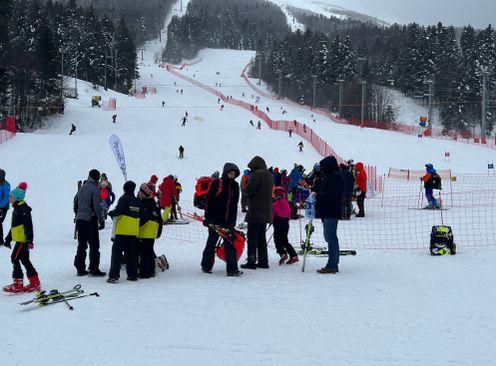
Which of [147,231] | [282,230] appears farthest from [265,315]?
[282,230]

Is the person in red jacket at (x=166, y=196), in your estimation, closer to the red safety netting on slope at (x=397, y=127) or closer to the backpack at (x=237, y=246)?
the backpack at (x=237, y=246)

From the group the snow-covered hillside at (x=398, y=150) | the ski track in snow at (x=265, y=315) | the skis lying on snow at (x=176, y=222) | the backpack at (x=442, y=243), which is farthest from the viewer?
the snow-covered hillside at (x=398, y=150)

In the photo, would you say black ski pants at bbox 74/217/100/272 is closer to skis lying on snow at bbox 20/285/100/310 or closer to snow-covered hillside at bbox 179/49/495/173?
skis lying on snow at bbox 20/285/100/310

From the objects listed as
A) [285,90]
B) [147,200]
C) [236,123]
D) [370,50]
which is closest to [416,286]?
[147,200]

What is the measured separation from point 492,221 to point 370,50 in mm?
123651

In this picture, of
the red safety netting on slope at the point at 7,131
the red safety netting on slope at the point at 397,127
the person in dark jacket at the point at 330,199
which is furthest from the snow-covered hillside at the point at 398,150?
the person in dark jacket at the point at 330,199

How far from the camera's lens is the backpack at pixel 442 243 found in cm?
1003

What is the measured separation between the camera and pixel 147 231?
852cm

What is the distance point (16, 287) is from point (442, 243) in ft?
22.9

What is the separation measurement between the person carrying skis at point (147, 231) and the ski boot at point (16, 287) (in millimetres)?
1681

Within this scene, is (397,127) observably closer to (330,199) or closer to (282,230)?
(282,230)

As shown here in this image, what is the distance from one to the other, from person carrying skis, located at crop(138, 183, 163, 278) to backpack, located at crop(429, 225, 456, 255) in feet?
15.9

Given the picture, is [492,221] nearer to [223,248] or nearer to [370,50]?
[223,248]

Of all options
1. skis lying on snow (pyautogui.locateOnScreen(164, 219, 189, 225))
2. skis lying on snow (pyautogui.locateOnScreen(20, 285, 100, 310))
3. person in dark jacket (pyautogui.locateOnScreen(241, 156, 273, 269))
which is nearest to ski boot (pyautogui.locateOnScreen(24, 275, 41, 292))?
skis lying on snow (pyautogui.locateOnScreen(20, 285, 100, 310))
